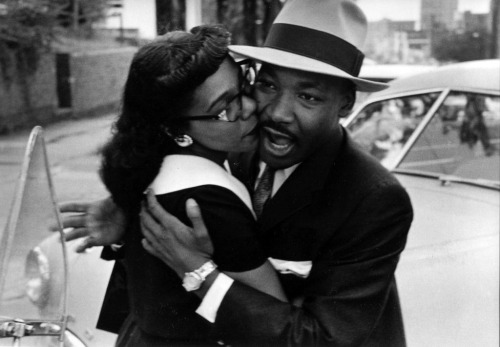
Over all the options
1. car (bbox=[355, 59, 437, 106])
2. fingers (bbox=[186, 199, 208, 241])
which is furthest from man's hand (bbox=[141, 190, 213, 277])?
car (bbox=[355, 59, 437, 106])

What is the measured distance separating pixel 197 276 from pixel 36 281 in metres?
0.46

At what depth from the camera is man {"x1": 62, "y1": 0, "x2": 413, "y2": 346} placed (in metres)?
1.51

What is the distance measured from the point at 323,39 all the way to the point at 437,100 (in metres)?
1.98

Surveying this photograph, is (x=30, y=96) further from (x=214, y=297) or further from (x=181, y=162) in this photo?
(x=214, y=297)

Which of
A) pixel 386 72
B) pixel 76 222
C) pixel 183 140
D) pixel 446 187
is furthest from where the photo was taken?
pixel 386 72

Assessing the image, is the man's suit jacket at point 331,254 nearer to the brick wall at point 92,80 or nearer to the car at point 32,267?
the car at point 32,267

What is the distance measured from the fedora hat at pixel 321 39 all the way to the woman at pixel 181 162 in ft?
Result: 0.45

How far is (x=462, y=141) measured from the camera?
345 cm

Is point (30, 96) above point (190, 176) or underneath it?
underneath

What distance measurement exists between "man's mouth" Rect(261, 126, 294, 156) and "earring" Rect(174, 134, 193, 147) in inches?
7.6

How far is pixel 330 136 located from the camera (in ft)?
5.74

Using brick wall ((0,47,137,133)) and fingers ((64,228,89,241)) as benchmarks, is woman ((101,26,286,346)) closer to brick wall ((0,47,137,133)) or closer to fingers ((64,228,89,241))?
fingers ((64,228,89,241))

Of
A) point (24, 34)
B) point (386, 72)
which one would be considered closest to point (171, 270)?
point (386, 72)

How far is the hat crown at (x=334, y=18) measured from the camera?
177cm
